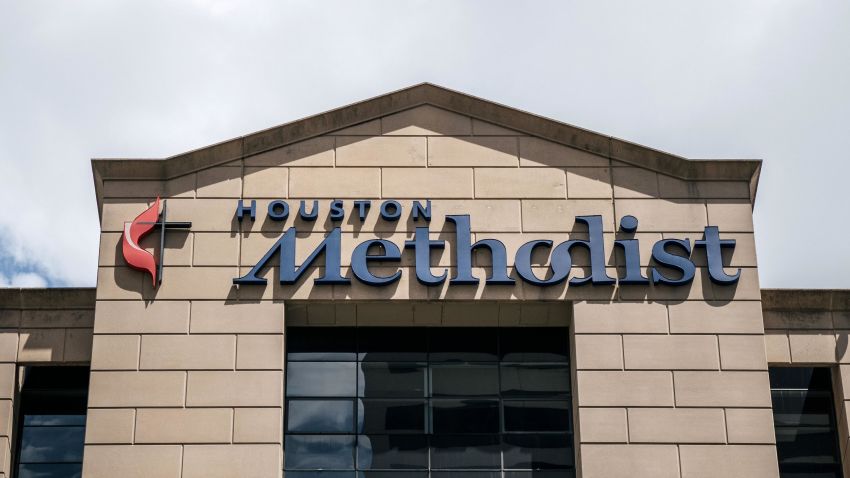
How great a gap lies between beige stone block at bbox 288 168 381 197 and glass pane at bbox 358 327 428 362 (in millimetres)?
3105

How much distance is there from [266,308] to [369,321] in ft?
7.89

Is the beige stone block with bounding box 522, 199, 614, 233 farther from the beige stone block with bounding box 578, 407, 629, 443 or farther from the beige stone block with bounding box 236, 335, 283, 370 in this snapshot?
the beige stone block with bounding box 236, 335, 283, 370

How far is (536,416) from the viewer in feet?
100

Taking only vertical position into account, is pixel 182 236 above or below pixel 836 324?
above

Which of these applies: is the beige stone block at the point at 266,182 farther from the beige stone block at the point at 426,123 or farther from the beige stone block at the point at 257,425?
the beige stone block at the point at 257,425

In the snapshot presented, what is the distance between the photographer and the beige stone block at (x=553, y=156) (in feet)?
104

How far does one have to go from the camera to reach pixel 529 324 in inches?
1233

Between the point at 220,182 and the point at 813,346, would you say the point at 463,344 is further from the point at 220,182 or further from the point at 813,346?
the point at 813,346

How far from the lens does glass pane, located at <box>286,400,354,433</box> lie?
3020 centimetres

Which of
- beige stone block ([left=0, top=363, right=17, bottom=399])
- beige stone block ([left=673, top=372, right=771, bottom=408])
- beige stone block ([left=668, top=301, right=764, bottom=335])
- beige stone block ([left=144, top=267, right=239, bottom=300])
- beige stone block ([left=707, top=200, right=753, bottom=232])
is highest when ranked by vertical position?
beige stone block ([left=707, top=200, right=753, bottom=232])

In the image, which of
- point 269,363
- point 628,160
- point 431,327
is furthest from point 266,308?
point 628,160

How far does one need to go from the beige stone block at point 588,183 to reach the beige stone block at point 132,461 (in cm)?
1047

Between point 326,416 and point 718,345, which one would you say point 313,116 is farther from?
point 718,345

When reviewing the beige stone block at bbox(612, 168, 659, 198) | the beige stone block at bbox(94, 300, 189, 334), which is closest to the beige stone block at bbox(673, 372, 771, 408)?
the beige stone block at bbox(612, 168, 659, 198)
